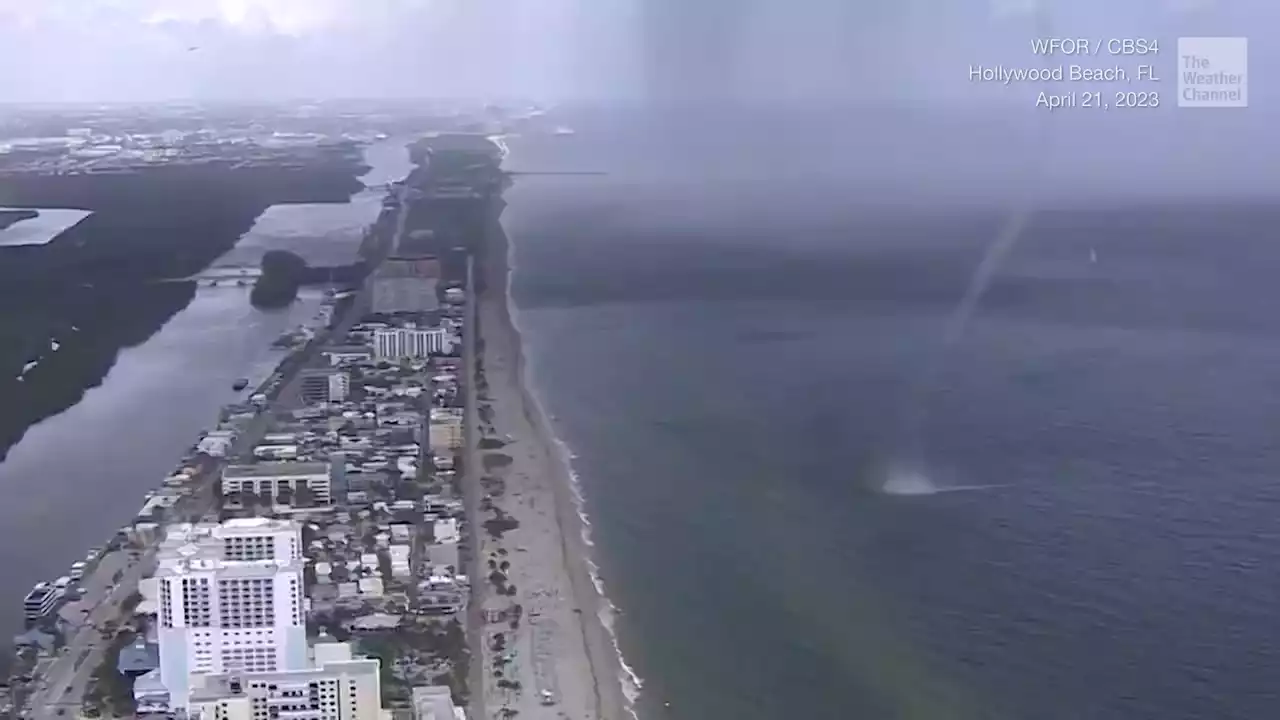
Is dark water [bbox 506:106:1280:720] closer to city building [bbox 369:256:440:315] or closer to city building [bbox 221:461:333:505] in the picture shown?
city building [bbox 369:256:440:315]

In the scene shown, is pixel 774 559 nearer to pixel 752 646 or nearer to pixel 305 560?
pixel 752 646

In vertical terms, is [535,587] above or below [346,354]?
below

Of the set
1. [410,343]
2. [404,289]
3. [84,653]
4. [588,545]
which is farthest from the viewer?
[404,289]

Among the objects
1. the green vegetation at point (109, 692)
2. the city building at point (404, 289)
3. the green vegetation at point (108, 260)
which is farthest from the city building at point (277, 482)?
the city building at point (404, 289)

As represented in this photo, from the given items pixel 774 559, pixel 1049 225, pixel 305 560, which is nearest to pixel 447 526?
pixel 305 560

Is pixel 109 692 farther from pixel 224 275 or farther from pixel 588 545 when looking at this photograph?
pixel 224 275

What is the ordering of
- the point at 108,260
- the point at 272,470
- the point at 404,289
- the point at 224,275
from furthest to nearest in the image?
the point at 224,275 → the point at 108,260 → the point at 404,289 → the point at 272,470

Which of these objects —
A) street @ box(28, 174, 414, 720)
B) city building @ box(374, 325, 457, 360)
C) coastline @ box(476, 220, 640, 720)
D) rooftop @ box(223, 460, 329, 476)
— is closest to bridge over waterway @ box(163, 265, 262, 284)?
city building @ box(374, 325, 457, 360)

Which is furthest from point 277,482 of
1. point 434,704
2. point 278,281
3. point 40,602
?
point 278,281
